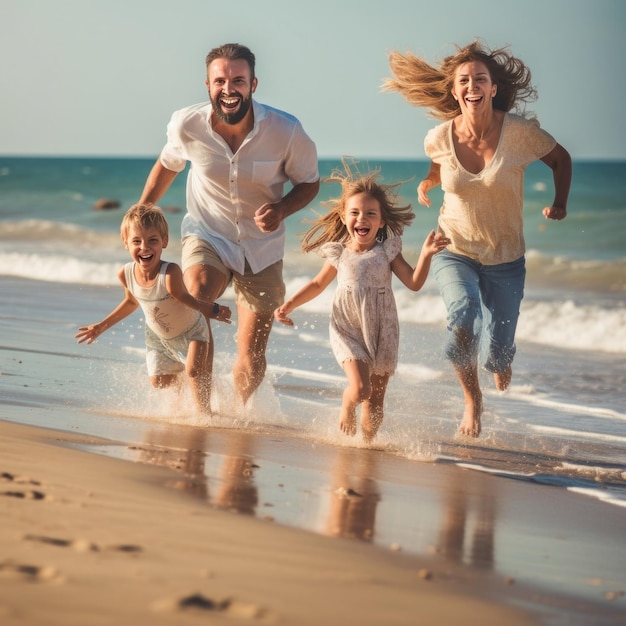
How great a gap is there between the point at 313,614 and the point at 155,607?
41cm

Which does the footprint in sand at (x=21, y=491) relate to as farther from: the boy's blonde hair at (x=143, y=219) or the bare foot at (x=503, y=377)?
the bare foot at (x=503, y=377)

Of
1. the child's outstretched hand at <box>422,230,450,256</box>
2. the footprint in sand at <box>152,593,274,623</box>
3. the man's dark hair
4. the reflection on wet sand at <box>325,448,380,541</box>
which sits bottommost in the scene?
the footprint in sand at <box>152,593,274,623</box>

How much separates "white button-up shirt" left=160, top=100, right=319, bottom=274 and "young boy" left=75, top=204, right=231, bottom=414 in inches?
10.7

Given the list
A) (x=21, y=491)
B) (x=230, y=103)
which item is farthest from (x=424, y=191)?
(x=21, y=491)

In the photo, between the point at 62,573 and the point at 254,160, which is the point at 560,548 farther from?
the point at 254,160

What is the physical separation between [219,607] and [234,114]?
377 cm

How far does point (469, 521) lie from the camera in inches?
177

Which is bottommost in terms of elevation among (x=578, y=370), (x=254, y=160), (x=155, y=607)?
(x=155, y=607)

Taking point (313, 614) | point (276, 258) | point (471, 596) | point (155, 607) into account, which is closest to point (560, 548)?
point (471, 596)

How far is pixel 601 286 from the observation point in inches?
702

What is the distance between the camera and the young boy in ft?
21.0

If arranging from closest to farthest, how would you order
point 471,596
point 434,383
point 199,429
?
point 471,596
point 199,429
point 434,383

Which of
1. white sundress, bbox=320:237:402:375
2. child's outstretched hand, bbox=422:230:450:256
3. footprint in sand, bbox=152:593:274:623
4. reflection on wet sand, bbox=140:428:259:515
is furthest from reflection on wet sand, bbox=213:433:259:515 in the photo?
child's outstretched hand, bbox=422:230:450:256

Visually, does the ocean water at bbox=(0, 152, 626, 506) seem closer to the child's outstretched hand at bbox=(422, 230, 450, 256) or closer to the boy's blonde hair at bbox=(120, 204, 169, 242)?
the child's outstretched hand at bbox=(422, 230, 450, 256)
